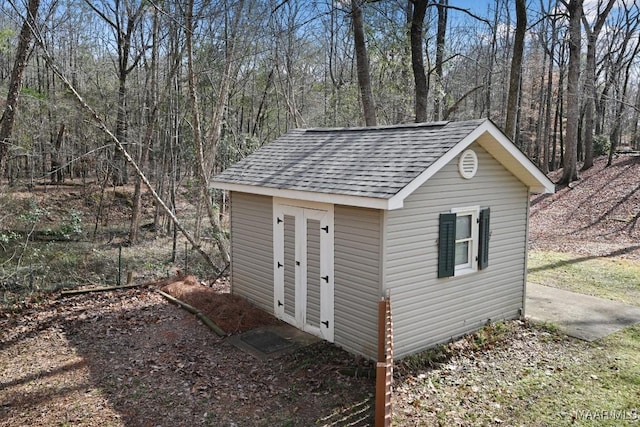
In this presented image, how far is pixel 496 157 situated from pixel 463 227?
52.8 inches

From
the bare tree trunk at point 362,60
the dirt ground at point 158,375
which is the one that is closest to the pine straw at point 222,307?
the dirt ground at point 158,375

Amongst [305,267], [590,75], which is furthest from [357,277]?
[590,75]

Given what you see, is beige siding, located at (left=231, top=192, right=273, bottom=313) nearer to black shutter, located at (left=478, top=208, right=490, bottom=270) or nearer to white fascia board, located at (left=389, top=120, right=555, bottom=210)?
white fascia board, located at (left=389, top=120, right=555, bottom=210)

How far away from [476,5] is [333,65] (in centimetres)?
1134

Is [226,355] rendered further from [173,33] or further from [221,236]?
[173,33]

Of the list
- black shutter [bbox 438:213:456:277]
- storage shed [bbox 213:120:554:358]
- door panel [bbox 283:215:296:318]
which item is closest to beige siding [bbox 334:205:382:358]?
storage shed [bbox 213:120:554:358]

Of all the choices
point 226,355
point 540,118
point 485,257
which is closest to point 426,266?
point 485,257

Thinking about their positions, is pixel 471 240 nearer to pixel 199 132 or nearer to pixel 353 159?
pixel 353 159

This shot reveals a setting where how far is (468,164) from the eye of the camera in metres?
7.47

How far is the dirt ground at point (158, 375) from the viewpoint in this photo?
553 centimetres

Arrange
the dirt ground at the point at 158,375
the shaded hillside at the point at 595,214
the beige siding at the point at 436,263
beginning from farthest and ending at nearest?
the shaded hillside at the point at 595,214 → the beige siding at the point at 436,263 → the dirt ground at the point at 158,375

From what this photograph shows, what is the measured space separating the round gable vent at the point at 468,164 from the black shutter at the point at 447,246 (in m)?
0.70

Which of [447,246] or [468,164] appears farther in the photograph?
[468,164]

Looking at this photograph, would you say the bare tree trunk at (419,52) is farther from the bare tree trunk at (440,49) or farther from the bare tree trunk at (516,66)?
the bare tree trunk at (440,49)
